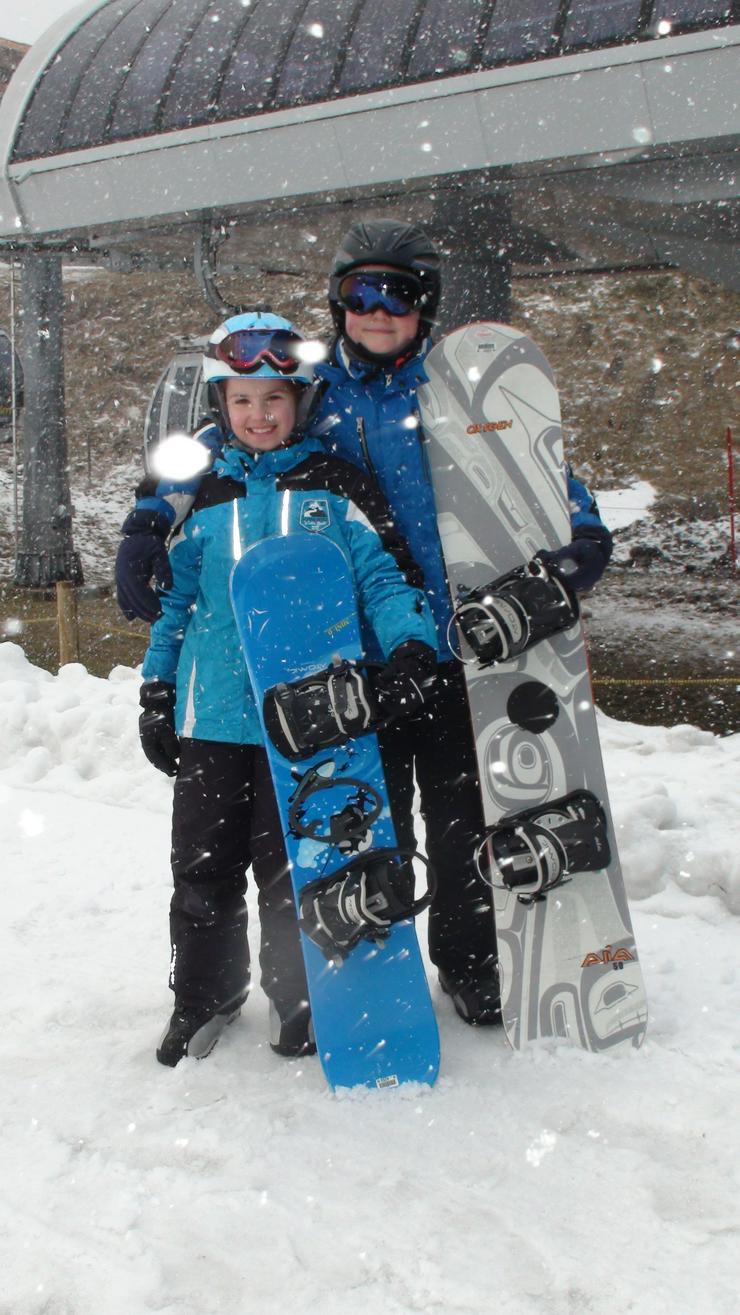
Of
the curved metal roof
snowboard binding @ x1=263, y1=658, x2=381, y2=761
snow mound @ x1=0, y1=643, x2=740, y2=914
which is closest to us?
snowboard binding @ x1=263, y1=658, x2=381, y2=761

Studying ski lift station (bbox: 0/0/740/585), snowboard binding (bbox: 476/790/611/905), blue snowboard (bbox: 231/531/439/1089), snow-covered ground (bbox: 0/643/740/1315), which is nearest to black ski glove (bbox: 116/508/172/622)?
blue snowboard (bbox: 231/531/439/1089)

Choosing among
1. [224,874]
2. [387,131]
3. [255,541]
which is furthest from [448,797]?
[387,131]

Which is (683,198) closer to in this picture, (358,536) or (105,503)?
(358,536)

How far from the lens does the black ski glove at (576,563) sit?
8.93ft

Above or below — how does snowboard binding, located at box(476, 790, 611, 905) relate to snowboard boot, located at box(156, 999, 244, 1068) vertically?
above

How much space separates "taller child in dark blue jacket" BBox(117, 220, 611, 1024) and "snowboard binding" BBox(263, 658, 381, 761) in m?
0.38

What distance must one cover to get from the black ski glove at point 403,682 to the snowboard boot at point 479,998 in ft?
3.02

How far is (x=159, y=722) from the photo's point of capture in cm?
283

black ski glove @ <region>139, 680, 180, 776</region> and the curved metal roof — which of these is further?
the curved metal roof

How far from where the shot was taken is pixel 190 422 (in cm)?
1112

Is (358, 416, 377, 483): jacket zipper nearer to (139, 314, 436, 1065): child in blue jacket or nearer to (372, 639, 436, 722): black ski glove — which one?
(139, 314, 436, 1065): child in blue jacket

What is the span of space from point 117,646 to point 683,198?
18.9ft

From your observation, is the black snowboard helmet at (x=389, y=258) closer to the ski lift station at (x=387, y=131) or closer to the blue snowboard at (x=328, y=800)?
the blue snowboard at (x=328, y=800)

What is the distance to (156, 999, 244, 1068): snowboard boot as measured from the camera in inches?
108
